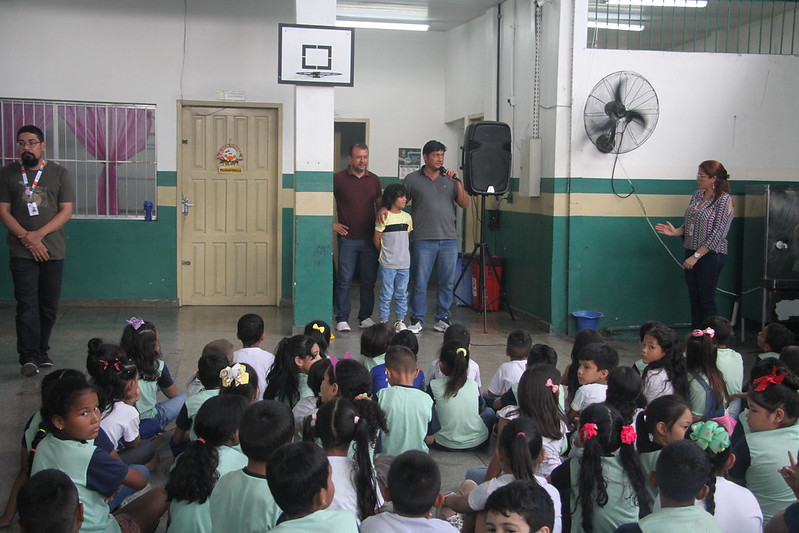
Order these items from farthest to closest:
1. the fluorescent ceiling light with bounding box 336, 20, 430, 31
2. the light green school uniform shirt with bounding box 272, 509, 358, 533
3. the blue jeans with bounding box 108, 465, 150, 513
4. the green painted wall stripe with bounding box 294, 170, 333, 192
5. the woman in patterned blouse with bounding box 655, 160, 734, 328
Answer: the fluorescent ceiling light with bounding box 336, 20, 430, 31
the green painted wall stripe with bounding box 294, 170, 333, 192
the woman in patterned blouse with bounding box 655, 160, 734, 328
the blue jeans with bounding box 108, 465, 150, 513
the light green school uniform shirt with bounding box 272, 509, 358, 533

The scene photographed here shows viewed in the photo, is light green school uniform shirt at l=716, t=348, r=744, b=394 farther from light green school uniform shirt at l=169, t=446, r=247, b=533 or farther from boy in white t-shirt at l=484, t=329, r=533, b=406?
light green school uniform shirt at l=169, t=446, r=247, b=533

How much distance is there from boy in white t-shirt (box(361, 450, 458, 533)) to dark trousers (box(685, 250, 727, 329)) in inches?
191

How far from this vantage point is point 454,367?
4.05 m

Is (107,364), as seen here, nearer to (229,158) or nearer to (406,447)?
(406,447)

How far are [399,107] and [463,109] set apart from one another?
927 mm

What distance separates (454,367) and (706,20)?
6.87 metres

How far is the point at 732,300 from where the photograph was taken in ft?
24.6

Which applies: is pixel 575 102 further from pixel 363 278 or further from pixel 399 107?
pixel 399 107

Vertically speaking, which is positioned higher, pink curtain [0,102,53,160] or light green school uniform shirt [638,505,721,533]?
pink curtain [0,102,53,160]

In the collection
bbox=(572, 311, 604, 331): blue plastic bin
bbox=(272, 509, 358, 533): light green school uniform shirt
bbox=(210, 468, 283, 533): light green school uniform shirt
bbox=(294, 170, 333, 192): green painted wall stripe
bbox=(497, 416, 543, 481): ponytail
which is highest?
bbox=(294, 170, 333, 192): green painted wall stripe

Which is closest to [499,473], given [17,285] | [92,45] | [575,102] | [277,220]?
[17,285]

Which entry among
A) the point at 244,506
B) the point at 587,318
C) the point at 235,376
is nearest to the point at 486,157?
the point at 587,318

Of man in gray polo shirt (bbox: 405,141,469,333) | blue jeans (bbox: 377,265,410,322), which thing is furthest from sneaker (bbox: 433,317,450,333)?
blue jeans (bbox: 377,265,410,322)

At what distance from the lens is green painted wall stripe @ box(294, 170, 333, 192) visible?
6863 millimetres
